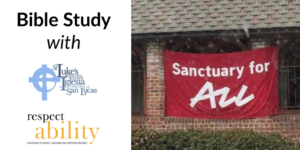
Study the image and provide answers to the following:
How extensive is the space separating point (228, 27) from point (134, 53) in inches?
93.1

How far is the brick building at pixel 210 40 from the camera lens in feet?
43.2

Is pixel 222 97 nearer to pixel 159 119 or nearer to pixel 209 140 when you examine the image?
pixel 209 140

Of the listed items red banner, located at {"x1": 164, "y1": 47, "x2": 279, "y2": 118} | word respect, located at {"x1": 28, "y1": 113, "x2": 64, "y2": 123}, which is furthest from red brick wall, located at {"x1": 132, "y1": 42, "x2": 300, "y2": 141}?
word respect, located at {"x1": 28, "y1": 113, "x2": 64, "y2": 123}

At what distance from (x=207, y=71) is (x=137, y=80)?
1.72 metres

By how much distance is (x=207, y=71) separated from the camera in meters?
13.7

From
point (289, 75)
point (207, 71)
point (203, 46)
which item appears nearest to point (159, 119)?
point (207, 71)

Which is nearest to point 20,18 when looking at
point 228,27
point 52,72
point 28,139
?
point 52,72

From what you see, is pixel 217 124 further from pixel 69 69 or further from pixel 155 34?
pixel 69 69

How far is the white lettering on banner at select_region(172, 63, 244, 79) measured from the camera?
1347cm

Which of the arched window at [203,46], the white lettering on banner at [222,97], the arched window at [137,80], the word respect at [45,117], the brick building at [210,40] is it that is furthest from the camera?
the arched window at [137,80]

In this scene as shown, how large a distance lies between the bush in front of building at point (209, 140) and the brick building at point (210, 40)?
370 mm

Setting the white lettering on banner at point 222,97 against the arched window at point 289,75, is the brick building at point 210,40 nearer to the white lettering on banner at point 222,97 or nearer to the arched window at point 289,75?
the arched window at point 289,75

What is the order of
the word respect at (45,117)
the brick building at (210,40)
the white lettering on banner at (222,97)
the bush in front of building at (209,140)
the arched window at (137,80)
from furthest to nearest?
the arched window at (137,80)
the white lettering on banner at (222,97)
the brick building at (210,40)
the bush in front of building at (209,140)
the word respect at (45,117)

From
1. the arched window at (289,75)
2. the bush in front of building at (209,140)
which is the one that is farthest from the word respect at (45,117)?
the arched window at (289,75)
